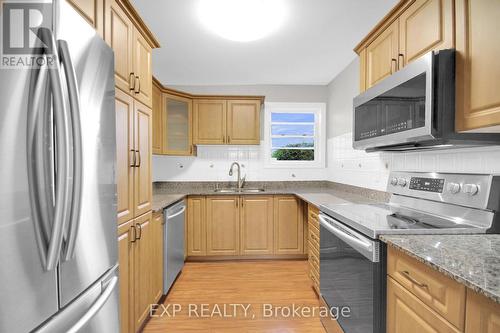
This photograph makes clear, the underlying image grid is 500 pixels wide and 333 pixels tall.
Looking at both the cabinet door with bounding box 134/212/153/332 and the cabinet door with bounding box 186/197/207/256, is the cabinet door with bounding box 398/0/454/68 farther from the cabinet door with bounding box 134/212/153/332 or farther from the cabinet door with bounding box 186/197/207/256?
the cabinet door with bounding box 186/197/207/256

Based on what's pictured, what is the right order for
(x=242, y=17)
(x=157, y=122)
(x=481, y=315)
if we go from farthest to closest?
(x=157, y=122) < (x=242, y=17) < (x=481, y=315)

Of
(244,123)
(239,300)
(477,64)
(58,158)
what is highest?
(244,123)

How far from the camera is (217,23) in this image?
2066 millimetres

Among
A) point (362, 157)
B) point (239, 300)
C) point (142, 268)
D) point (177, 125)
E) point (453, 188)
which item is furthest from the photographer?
point (177, 125)

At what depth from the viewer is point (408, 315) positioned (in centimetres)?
96

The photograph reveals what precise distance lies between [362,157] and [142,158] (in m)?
2.20

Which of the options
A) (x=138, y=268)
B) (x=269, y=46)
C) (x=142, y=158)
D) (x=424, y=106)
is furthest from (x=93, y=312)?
(x=269, y=46)

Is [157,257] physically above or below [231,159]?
below

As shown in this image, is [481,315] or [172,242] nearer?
[481,315]

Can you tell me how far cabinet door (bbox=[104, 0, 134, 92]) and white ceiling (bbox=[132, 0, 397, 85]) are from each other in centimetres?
51

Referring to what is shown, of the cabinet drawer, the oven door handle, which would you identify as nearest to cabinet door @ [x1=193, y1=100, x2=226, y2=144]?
the oven door handle

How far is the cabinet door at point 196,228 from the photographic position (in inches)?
122

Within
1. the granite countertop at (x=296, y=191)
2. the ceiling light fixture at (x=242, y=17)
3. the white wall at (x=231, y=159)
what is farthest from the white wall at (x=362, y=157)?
the ceiling light fixture at (x=242, y=17)

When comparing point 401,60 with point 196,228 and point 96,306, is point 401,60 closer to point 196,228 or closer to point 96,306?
point 96,306
